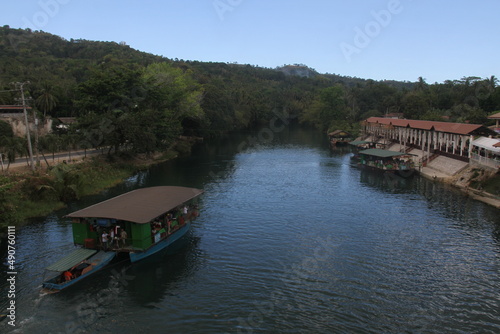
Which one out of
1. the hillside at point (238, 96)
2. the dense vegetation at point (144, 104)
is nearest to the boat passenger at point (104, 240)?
the dense vegetation at point (144, 104)

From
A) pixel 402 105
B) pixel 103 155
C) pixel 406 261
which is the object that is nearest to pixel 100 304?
pixel 406 261

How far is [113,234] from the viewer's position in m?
23.9

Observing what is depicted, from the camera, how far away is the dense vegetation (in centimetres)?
5175

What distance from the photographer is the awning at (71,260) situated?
68.9 ft

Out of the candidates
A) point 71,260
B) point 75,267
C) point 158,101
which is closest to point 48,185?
point 71,260

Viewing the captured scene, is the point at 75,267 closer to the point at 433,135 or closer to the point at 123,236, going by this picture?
the point at 123,236

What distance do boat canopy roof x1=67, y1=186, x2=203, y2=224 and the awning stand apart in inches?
91.7

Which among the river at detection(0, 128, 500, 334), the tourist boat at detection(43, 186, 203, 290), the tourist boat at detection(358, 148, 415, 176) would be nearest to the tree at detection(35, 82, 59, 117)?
the river at detection(0, 128, 500, 334)

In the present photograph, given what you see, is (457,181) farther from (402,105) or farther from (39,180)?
(402,105)

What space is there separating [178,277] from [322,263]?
9.54m

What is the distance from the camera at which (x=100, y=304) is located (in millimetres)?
19531

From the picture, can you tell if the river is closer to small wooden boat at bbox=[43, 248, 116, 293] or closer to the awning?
small wooden boat at bbox=[43, 248, 116, 293]

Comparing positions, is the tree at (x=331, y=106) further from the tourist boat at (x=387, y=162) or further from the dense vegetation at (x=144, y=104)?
the tourist boat at (x=387, y=162)

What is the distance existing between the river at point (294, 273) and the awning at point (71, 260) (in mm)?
1340
